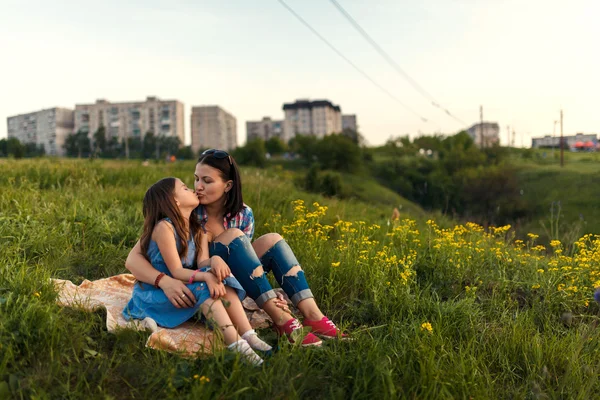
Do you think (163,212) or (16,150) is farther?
(16,150)

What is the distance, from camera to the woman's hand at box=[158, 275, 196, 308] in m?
2.78

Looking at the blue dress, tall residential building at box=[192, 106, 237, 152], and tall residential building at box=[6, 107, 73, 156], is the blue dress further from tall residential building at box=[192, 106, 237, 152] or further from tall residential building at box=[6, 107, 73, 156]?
tall residential building at box=[192, 106, 237, 152]

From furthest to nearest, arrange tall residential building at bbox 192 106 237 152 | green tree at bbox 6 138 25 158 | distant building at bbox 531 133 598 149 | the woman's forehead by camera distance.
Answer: tall residential building at bbox 192 106 237 152
distant building at bbox 531 133 598 149
green tree at bbox 6 138 25 158
the woman's forehead

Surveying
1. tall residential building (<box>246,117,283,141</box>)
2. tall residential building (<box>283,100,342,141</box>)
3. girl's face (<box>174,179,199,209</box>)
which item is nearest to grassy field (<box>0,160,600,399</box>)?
girl's face (<box>174,179,199,209</box>)

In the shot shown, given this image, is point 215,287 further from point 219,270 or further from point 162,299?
point 162,299

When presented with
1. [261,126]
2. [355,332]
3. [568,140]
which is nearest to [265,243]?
[355,332]

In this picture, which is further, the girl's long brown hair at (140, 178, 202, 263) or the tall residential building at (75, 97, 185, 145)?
the tall residential building at (75, 97, 185, 145)

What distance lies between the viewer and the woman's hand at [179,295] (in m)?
2.78

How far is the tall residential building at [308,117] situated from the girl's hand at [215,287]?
114473 millimetres

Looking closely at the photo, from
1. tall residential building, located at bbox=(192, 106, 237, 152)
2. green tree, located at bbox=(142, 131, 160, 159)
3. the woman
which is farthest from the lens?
tall residential building, located at bbox=(192, 106, 237, 152)

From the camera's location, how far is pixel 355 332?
2.96 meters

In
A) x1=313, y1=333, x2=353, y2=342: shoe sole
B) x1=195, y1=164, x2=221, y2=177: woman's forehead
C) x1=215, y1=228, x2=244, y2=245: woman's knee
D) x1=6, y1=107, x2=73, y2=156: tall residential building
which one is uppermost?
x1=6, y1=107, x2=73, y2=156: tall residential building

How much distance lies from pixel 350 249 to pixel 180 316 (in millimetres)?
1839

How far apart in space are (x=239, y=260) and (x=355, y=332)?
0.81 metres
